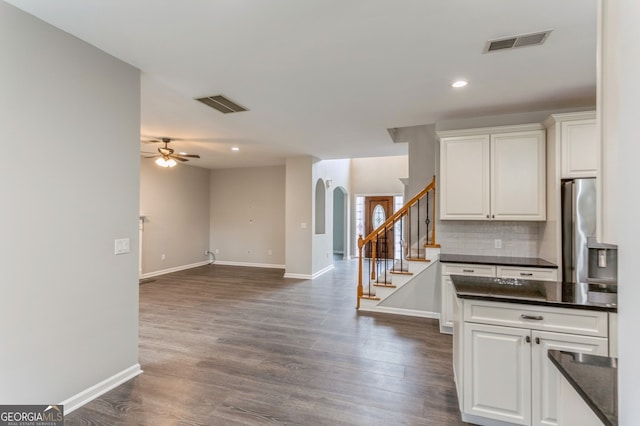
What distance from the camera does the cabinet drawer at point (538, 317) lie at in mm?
1755

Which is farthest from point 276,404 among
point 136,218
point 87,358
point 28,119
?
point 28,119

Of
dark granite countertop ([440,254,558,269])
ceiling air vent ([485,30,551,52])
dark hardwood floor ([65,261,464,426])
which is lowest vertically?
dark hardwood floor ([65,261,464,426])

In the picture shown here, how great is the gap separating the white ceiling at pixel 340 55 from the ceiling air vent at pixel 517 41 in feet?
0.20

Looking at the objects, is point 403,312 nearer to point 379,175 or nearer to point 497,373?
point 497,373

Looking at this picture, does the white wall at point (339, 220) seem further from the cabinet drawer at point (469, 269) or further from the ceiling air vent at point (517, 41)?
the ceiling air vent at point (517, 41)

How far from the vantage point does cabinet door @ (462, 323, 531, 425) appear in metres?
1.84

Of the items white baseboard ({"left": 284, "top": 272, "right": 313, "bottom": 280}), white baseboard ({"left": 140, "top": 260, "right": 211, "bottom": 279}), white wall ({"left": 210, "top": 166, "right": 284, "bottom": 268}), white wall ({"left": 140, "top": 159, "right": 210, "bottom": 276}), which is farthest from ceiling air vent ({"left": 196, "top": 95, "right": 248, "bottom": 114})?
white baseboard ({"left": 140, "top": 260, "right": 211, "bottom": 279})

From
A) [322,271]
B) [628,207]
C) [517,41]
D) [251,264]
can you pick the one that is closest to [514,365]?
[628,207]

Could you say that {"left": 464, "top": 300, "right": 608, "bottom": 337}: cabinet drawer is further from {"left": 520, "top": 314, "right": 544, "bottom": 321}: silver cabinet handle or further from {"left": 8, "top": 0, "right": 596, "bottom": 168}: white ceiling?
{"left": 8, "top": 0, "right": 596, "bottom": 168}: white ceiling

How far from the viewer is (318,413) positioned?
219 cm

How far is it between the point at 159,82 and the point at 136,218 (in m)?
1.39

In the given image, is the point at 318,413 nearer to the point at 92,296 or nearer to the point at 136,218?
the point at 92,296

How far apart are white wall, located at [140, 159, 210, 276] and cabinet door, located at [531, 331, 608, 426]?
23.4ft

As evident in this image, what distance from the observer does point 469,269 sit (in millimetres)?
3498
